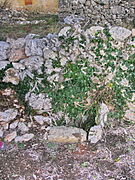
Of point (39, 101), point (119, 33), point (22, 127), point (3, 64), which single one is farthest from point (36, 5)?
point (22, 127)

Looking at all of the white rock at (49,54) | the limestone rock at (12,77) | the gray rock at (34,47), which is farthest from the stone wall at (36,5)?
the limestone rock at (12,77)

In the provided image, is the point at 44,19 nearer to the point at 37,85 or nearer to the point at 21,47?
the point at 21,47

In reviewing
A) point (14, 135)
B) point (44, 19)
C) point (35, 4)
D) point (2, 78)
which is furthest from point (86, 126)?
point (35, 4)

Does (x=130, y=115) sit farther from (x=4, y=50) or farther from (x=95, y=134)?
(x=4, y=50)

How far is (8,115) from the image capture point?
3596 millimetres

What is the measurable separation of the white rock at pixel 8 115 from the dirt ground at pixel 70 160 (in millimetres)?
346

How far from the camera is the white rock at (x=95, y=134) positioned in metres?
3.44

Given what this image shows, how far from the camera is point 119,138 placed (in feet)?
11.5

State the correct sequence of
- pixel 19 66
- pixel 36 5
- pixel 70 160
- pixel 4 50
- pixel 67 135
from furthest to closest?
pixel 36 5 < pixel 4 50 < pixel 19 66 < pixel 67 135 < pixel 70 160

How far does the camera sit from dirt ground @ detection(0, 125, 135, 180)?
305cm

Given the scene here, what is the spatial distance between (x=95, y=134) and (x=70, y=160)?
465mm

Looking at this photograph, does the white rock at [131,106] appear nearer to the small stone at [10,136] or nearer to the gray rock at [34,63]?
the gray rock at [34,63]

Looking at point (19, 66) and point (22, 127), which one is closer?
point (22, 127)

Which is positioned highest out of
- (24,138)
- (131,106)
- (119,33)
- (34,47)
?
(119,33)
